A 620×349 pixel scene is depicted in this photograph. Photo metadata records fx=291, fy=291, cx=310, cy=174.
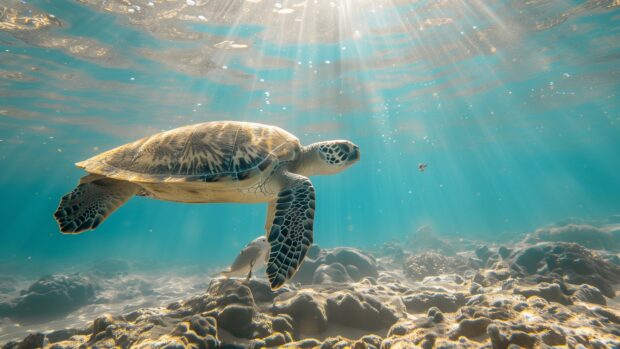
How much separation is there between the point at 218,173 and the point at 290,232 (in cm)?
141

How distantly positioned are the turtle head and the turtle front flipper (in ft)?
3.35

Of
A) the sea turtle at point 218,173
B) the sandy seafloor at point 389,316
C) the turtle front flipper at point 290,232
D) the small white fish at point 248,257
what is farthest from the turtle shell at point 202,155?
the small white fish at point 248,257

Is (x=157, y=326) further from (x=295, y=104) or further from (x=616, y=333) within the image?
(x=295, y=104)

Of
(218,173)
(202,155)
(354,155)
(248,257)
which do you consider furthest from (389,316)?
(202,155)

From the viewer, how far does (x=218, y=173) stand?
4148 mm

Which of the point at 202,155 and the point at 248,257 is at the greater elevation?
the point at 202,155

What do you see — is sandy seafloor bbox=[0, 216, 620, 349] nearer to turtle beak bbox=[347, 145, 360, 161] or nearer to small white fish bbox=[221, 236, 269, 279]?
small white fish bbox=[221, 236, 269, 279]

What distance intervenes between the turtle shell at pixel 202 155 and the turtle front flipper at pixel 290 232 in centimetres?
63

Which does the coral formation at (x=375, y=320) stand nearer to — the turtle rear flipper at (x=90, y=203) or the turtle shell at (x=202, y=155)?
the turtle rear flipper at (x=90, y=203)

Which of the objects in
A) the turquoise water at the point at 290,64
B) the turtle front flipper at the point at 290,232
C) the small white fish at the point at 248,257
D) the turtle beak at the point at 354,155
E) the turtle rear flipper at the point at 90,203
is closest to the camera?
the turtle front flipper at the point at 290,232

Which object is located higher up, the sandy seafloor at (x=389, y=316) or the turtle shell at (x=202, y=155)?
the turtle shell at (x=202, y=155)

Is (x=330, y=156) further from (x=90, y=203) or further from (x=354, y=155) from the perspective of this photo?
(x=90, y=203)

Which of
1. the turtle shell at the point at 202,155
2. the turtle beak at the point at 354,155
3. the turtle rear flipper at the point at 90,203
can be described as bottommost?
the turtle beak at the point at 354,155

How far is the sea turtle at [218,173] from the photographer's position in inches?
155
